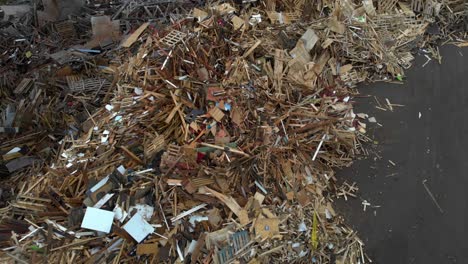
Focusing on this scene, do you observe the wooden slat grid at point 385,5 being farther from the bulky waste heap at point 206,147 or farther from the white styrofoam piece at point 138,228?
the white styrofoam piece at point 138,228

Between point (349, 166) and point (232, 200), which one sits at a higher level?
point (232, 200)

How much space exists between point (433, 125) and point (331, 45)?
5.96 ft

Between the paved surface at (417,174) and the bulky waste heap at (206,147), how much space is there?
251mm

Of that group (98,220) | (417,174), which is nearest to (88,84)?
(98,220)

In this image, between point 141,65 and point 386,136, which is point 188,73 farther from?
point 386,136

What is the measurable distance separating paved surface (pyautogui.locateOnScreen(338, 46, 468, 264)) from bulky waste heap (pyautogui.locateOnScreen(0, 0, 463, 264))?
0.82 feet

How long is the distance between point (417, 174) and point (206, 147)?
2621mm

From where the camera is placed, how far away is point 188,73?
491 cm

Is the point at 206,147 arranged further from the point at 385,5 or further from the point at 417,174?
the point at 385,5

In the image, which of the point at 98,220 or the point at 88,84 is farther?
the point at 88,84

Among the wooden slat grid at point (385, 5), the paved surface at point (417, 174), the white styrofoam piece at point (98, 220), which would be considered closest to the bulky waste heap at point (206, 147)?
the white styrofoam piece at point (98, 220)

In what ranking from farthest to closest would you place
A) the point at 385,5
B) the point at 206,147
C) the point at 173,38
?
the point at 385,5, the point at 173,38, the point at 206,147

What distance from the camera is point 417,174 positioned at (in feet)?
15.9

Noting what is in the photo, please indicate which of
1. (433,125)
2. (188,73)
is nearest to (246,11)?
(188,73)
